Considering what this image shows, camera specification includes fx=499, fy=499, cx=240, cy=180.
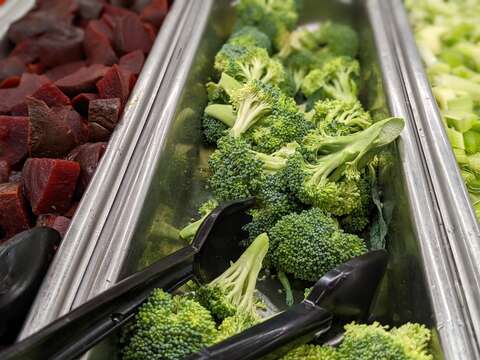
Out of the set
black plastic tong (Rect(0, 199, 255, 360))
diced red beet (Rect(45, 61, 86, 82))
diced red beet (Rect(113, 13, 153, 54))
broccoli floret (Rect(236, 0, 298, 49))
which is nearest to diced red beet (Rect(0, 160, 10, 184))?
black plastic tong (Rect(0, 199, 255, 360))

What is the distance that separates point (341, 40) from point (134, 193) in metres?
1.72

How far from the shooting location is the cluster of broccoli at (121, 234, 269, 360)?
132cm

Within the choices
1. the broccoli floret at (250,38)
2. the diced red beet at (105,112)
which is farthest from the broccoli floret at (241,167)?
the broccoli floret at (250,38)

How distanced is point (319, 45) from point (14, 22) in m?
1.71

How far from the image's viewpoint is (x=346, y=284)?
1.36m

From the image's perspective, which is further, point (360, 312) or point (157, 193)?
point (157, 193)

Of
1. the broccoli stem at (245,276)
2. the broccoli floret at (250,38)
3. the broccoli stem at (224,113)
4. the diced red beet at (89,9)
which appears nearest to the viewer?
the broccoli stem at (245,276)

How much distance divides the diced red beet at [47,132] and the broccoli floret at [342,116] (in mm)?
948

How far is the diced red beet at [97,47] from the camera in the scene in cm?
239

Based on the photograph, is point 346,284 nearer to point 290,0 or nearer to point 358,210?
point 358,210

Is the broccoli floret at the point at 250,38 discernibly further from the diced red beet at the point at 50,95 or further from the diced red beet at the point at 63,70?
the diced red beet at the point at 50,95

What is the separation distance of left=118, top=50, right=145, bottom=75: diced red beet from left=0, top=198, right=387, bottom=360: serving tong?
0.93 metres

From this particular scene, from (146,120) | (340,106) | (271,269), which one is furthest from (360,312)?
(146,120)

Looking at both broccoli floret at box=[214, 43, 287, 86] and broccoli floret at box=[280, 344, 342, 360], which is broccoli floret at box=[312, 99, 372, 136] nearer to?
broccoli floret at box=[214, 43, 287, 86]
